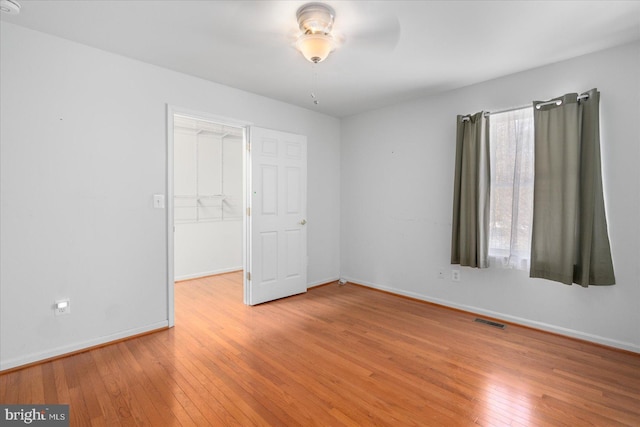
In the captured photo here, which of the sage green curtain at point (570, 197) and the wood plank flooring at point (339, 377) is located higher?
the sage green curtain at point (570, 197)

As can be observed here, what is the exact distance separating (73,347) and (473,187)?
3971mm

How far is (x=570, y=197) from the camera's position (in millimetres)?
2691

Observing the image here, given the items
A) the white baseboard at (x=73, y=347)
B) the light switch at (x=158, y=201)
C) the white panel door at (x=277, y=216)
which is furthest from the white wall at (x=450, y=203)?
the white baseboard at (x=73, y=347)

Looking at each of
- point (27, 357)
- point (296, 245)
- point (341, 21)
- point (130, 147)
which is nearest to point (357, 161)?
point (296, 245)

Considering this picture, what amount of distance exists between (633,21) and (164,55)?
3674 millimetres

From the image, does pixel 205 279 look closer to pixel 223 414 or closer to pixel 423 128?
pixel 223 414

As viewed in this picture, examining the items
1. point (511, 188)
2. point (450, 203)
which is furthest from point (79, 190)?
point (511, 188)

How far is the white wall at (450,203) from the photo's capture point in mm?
2586

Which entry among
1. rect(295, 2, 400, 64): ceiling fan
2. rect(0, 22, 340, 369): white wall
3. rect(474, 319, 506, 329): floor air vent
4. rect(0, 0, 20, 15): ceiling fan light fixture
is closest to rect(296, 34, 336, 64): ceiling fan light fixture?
rect(295, 2, 400, 64): ceiling fan

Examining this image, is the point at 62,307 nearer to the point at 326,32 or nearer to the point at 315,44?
the point at 315,44

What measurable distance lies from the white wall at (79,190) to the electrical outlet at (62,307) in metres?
0.04

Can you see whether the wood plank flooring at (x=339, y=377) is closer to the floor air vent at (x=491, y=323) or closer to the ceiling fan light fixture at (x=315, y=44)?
the floor air vent at (x=491, y=323)

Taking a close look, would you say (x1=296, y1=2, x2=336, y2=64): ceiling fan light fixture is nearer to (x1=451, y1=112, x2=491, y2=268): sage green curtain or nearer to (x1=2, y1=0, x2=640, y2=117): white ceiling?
(x1=2, y1=0, x2=640, y2=117): white ceiling

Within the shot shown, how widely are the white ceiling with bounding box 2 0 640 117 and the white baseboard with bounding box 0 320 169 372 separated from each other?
8.12 feet
